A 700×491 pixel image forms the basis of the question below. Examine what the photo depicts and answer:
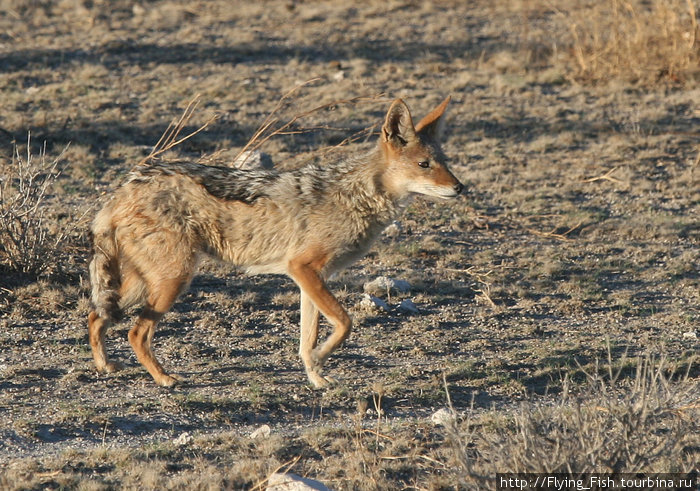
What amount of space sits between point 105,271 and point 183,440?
5.37 ft

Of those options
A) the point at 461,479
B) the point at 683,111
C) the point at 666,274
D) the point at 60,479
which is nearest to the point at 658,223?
the point at 666,274

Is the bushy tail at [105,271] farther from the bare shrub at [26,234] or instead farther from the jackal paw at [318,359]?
the bare shrub at [26,234]

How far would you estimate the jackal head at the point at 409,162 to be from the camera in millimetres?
7016

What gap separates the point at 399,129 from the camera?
713 centimetres

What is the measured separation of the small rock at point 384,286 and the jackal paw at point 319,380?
6.81ft

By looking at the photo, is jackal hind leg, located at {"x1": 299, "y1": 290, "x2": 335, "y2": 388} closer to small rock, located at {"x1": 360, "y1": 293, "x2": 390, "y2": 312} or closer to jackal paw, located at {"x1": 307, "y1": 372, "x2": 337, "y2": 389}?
jackal paw, located at {"x1": 307, "y1": 372, "x2": 337, "y2": 389}

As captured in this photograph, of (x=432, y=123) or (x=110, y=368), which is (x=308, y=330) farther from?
(x=432, y=123)

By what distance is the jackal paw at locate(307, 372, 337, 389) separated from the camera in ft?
22.0

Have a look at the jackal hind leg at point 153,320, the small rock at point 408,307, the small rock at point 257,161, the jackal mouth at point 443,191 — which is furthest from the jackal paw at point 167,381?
the small rock at point 257,161

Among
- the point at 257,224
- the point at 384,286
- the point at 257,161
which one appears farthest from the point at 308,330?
the point at 257,161

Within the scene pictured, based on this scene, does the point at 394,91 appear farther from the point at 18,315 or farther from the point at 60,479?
the point at 60,479

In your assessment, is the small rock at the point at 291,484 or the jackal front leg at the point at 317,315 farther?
the jackal front leg at the point at 317,315

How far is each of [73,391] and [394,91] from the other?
416 inches

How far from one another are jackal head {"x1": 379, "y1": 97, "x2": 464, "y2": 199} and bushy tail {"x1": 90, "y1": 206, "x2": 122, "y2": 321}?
7.51 ft
